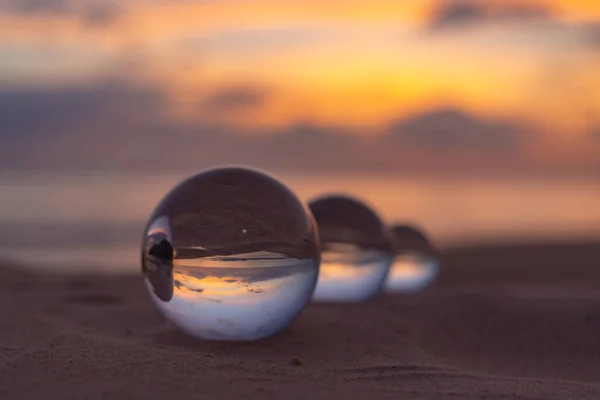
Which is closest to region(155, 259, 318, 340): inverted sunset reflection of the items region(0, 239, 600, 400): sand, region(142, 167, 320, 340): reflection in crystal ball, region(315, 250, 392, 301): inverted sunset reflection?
region(142, 167, 320, 340): reflection in crystal ball

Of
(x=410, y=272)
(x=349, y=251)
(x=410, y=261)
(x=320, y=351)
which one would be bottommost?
(x=320, y=351)

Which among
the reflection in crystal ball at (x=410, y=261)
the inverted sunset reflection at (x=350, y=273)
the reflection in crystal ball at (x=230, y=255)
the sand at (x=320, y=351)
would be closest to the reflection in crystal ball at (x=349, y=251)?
the inverted sunset reflection at (x=350, y=273)

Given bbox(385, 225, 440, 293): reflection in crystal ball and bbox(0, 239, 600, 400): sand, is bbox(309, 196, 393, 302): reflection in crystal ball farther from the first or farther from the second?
bbox(385, 225, 440, 293): reflection in crystal ball

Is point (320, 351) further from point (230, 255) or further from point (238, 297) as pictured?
point (230, 255)

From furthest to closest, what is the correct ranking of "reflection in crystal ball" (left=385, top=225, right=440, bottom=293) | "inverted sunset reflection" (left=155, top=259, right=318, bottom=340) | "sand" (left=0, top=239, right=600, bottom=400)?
"reflection in crystal ball" (left=385, top=225, right=440, bottom=293), "inverted sunset reflection" (left=155, top=259, right=318, bottom=340), "sand" (left=0, top=239, right=600, bottom=400)

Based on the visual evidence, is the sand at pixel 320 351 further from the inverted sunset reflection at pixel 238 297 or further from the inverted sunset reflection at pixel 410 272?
the inverted sunset reflection at pixel 410 272

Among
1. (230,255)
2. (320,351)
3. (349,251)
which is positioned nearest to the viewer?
(230,255)

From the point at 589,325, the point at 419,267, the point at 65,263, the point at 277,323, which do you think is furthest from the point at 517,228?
the point at 277,323

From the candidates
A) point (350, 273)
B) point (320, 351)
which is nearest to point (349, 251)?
point (350, 273)
